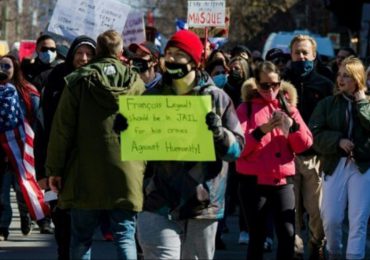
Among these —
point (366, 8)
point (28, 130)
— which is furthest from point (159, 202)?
point (366, 8)

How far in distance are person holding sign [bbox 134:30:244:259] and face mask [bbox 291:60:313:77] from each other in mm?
3260

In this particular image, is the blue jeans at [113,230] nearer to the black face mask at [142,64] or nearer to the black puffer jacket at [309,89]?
the black face mask at [142,64]

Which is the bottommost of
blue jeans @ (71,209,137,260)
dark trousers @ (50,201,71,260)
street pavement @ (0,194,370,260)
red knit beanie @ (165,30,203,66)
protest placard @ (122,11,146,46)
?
street pavement @ (0,194,370,260)

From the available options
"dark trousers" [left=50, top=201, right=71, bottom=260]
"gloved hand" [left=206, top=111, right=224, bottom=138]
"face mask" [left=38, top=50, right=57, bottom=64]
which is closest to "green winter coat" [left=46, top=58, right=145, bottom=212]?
"gloved hand" [left=206, top=111, right=224, bottom=138]

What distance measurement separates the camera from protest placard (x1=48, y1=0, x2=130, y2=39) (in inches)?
488

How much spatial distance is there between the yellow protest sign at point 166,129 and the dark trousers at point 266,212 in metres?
1.95

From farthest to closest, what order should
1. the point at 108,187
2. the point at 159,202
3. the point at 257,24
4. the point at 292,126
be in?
1. the point at 257,24
2. the point at 292,126
3. the point at 108,187
4. the point at 159,202

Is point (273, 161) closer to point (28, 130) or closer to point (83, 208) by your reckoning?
point (83, 208)

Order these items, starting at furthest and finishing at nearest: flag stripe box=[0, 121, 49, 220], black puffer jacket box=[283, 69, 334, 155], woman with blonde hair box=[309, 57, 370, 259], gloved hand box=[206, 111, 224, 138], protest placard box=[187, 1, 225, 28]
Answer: protest placard box=[187, 1, 225, 28] < flag stripe box=[0, 121, 49, 220] < black puffer jacket box=[283, 69, 334, 155] < woman with blonde hair box=[309, 57, 370, 259] < gloved hand box=[206, 111, 224, 138]

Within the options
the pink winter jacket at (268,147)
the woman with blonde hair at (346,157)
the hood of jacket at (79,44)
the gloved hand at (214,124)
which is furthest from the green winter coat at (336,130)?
the gloved hand at (214,124)

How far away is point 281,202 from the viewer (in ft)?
30.6

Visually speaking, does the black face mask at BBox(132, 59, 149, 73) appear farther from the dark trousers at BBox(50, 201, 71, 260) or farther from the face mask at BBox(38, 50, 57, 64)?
the face mask at BBox(38, 50, 57, 64)

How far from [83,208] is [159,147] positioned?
88 cm

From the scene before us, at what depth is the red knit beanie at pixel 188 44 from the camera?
297 inches
